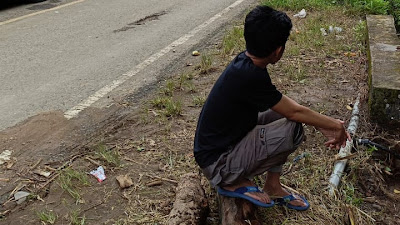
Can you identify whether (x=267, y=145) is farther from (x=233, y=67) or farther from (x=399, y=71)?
(x=399, y=71)

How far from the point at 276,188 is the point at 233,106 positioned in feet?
2.00

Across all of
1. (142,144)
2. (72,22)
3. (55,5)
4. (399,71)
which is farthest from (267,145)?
(55,5)

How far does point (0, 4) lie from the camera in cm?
848

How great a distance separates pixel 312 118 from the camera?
2.52 meters

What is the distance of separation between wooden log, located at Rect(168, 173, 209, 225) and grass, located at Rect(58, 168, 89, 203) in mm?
673

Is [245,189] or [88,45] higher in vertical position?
[245,189]

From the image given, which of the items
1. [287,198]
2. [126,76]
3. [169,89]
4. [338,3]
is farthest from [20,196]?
[338,3]

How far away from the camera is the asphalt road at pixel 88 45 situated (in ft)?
15.3

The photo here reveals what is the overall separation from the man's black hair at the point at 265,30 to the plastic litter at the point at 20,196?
173cm

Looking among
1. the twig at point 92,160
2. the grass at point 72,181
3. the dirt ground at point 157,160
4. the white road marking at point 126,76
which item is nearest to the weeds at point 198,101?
the dirt ground at point 157,160

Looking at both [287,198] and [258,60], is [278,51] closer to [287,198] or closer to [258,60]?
[258,60]

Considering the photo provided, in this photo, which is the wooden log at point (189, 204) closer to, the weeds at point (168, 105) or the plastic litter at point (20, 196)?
the plastic litter at point (20, 196)

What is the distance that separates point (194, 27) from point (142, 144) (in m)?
3.87

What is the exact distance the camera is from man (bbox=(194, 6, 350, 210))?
2396 mm
